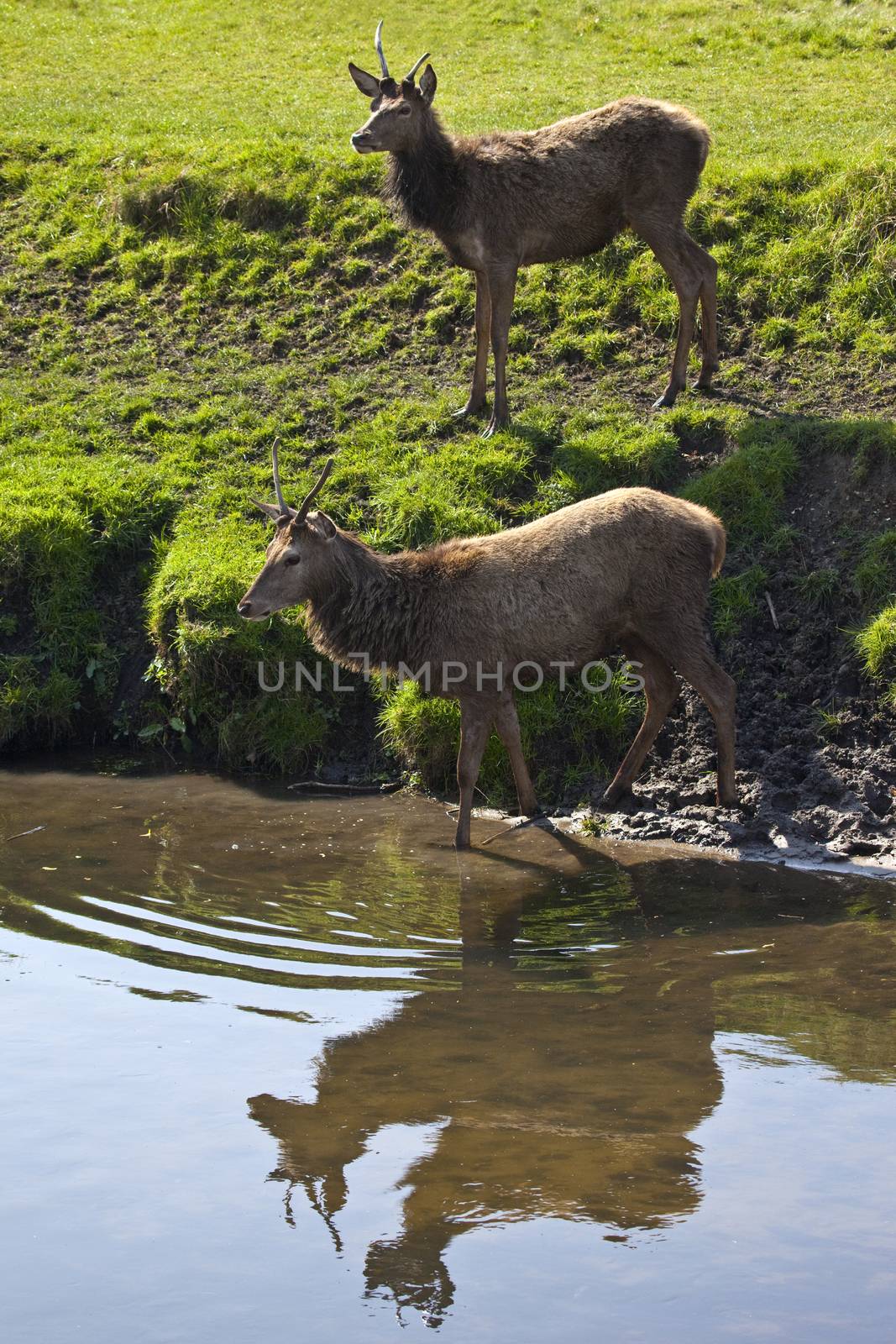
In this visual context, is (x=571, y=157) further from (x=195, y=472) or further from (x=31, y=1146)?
(x=31, y=1146)

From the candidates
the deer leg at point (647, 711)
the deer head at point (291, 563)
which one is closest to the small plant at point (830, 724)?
the deer leg at point (647, 711)

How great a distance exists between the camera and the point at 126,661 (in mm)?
10875

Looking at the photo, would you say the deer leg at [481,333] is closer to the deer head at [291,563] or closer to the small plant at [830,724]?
the deer head at [291,563]

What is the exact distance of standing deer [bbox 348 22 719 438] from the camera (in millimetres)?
11375

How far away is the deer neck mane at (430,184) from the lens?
11406mm

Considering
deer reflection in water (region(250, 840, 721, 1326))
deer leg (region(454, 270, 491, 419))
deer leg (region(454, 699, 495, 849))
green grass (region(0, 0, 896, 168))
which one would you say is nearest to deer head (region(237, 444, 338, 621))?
deer leg (region(454, 699, 495, 849))

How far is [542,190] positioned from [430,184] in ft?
2.98

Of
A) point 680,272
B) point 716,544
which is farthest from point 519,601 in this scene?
point 680,272

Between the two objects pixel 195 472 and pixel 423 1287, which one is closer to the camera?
pixel 423 1287

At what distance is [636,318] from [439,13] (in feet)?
46.5

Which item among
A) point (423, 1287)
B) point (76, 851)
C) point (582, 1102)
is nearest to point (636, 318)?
point (76, 851)

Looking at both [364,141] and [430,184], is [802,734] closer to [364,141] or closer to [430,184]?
[430,184]

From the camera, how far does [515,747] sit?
884 cm

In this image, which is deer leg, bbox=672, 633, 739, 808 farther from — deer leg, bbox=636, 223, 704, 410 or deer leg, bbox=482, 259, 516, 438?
deer leg, bbox=482, 259, 516, 438
